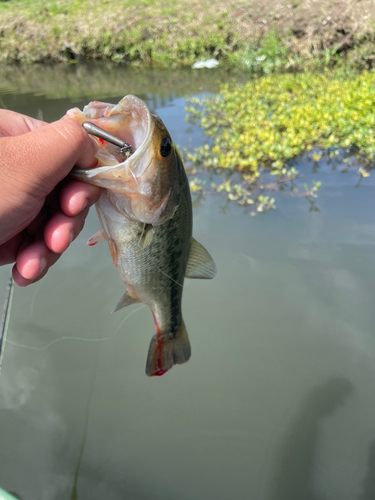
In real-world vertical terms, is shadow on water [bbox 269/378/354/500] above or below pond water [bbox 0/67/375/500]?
below

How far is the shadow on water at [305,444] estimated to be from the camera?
187 centimetres

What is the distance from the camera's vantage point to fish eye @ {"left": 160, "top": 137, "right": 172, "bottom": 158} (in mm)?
1293

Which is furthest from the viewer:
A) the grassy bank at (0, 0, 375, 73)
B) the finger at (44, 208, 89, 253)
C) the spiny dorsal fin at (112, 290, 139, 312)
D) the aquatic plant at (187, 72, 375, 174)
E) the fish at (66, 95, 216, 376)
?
the grassy bank at (0, 0, 375, 73)

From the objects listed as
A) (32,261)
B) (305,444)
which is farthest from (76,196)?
(305,444)

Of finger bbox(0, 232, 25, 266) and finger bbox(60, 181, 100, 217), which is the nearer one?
finger bbox(60, 181, 100, 217)

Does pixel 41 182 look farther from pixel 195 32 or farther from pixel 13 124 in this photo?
pixel 195 32

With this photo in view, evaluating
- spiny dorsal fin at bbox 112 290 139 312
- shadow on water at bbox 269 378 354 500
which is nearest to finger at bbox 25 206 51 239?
spiny dorsal fin at bbox 112 290 139 312

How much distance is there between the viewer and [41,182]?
1257 mm

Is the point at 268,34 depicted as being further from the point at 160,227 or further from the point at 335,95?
the point at 160,227

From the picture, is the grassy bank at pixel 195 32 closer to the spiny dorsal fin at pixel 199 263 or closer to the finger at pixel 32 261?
the spiny dorsal fin at pixel 199 263

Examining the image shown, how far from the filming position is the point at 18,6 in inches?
643

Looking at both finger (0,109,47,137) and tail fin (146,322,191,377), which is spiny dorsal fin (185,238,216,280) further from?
finger (0,109,47,137)

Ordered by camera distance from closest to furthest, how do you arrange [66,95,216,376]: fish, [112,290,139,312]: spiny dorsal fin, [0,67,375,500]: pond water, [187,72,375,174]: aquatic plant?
[66,95,216,376]: fish, [112,290,139,312]: spiny dorsal fin, [0,67,375,500]: pond water, [187,72,375,174]: aquatic plant

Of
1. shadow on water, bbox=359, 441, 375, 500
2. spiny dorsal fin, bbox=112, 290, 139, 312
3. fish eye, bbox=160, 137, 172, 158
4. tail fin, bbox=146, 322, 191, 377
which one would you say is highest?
fish eye, bbox=160, 137, 172, 158
